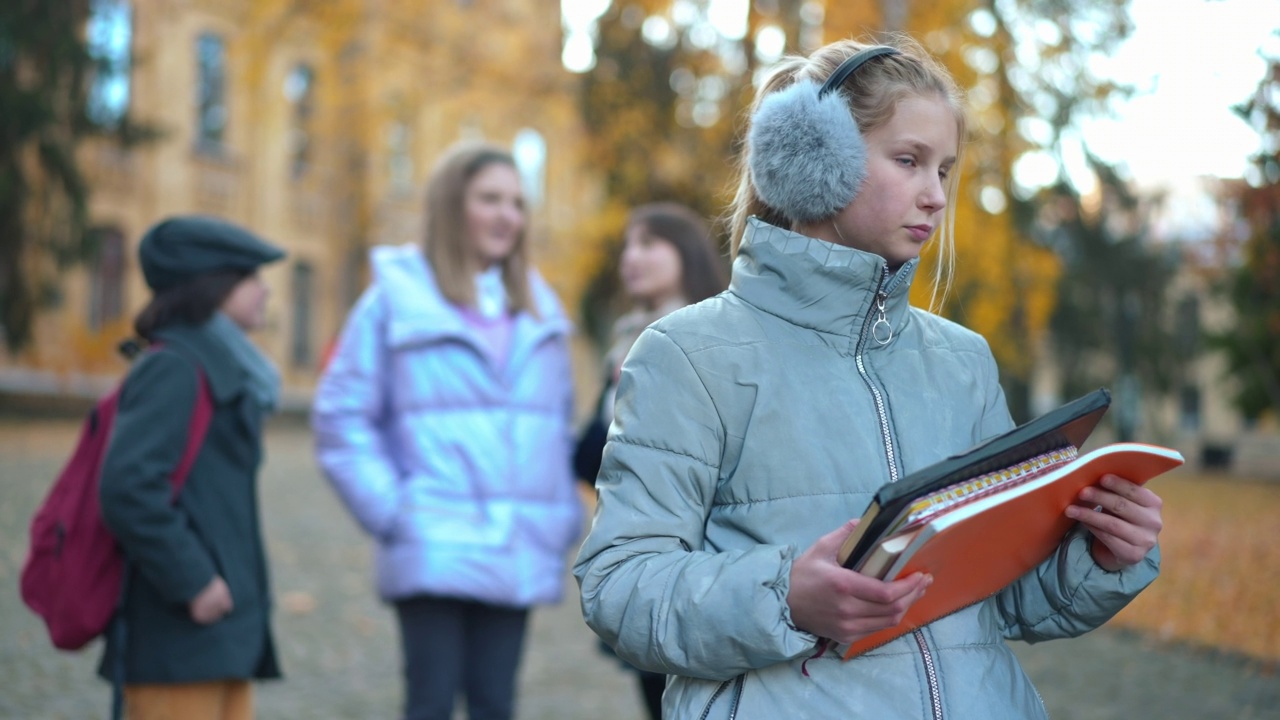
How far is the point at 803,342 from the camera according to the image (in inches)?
80.3

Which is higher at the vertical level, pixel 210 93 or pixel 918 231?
pixel 210 93

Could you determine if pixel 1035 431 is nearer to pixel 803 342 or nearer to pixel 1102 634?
pixel 803 342

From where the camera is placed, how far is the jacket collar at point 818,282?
2031 millimetres

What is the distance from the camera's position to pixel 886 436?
200 centimetres

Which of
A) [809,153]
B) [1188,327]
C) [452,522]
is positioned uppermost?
[809,153]

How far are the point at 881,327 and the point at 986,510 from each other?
1.54ft

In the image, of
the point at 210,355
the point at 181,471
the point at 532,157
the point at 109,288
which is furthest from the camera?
the point at 532,157

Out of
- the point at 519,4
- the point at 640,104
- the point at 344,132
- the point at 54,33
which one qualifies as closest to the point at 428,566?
the point at 640,104

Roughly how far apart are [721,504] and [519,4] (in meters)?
27.2

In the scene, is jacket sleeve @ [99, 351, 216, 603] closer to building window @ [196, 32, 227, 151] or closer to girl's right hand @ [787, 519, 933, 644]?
girl's right hand @ [787, 519, 933, 644]

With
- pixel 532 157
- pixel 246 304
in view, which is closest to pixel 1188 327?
pixel 532 157

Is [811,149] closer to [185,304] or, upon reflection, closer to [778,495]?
→ [778,495]

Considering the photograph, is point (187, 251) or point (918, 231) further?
point (187, 251)

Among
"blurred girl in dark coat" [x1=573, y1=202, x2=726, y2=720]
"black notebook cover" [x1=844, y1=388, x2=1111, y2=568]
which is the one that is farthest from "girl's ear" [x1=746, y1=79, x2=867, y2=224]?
"blurred girl in dark coat" [x1=573, y1=202, x2=726, y2=720]
